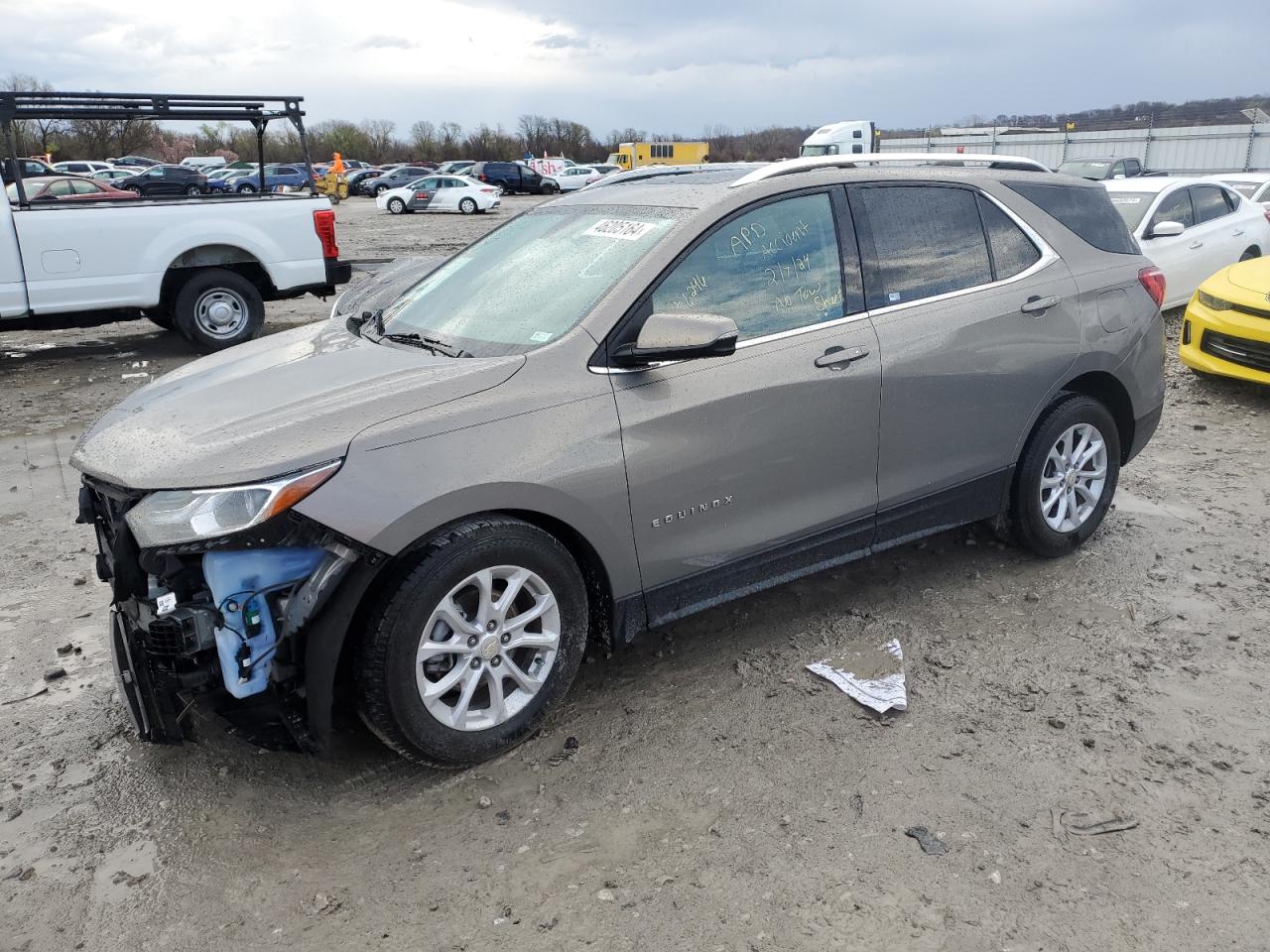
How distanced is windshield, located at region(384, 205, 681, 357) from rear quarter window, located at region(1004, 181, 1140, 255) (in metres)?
1.84

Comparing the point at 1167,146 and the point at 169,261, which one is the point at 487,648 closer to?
the point at 169,261

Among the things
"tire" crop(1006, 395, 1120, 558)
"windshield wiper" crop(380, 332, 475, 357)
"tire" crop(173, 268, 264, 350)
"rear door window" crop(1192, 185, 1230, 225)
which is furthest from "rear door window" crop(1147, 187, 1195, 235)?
"windshield wiper" crop(380, 332, 475, 357)

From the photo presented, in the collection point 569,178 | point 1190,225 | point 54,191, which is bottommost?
point 1190,225

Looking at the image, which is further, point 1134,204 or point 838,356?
point 1134,204

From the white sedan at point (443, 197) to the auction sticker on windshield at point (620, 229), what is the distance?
31.2m

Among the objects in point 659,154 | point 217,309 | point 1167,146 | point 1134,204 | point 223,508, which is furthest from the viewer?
point 659,154

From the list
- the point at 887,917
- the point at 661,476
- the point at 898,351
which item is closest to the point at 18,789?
the point at 661,476

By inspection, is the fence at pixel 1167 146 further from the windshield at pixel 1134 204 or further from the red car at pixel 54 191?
the red car at pixel 54 191

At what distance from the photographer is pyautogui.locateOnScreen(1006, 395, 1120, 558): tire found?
14.5ft

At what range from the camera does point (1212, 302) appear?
7844 millimetres

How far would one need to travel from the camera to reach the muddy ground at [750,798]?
2.57m

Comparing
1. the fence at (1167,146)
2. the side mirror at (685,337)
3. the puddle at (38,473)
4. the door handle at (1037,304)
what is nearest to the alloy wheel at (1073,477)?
the door handle at (1037,304)

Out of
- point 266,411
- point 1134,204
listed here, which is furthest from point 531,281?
point 1134,204

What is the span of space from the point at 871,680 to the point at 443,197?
3264 cm
